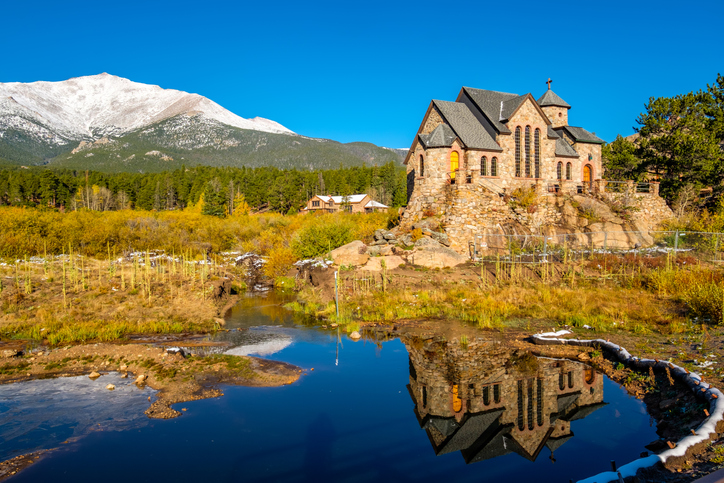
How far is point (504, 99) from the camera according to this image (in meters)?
38.8

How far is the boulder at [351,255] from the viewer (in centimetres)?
2595

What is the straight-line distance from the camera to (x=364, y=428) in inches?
392

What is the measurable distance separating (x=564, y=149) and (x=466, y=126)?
28.9 feet

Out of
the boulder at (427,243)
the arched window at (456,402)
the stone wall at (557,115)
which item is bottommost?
the arched window at (456,402)

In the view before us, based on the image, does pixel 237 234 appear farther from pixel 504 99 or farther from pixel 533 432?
pixel 533 432

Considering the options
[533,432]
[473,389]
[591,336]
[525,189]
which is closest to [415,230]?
[525,189]

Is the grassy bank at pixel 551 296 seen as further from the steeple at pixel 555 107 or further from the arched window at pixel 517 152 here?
the steeple at pixel 555 107

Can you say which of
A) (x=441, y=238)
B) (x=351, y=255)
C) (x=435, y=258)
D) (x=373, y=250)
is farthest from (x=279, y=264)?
(x=441, y=238)

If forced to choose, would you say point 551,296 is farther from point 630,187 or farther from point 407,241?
point 630,187

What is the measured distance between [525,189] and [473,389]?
80.6 feet

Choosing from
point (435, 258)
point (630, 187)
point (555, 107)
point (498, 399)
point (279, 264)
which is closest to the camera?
point (498, 399)

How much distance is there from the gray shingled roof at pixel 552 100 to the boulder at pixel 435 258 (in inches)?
841

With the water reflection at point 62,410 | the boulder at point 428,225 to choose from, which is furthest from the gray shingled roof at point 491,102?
the water reflection at point 62,410

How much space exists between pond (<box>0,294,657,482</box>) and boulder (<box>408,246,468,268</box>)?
11927mm
